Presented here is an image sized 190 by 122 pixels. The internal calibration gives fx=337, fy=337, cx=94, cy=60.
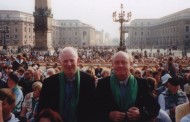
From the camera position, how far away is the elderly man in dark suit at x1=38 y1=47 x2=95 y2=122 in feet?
14.8

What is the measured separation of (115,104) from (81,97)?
0.47m

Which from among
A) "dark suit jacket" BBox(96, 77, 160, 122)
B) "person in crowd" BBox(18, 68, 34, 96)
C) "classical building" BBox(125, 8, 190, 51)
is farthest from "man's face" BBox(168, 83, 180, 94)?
"classical building" BBox(125, 8, 190, 51)

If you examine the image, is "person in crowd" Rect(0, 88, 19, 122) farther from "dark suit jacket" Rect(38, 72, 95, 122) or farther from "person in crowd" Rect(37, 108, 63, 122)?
"person in crowd" Rect(37, 108, 63, 122)

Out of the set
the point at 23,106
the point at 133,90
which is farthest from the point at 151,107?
the point at 23,106

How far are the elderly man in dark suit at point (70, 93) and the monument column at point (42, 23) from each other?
117 ft

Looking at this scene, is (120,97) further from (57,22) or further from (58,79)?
(57,22)

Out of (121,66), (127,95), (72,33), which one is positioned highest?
(72,33)

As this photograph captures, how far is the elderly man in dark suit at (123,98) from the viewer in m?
4.45

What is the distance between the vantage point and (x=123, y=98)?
178 inches

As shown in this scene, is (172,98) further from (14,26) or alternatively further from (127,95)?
(14,26)

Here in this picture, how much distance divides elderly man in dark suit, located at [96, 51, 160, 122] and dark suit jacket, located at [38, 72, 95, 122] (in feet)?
0.38

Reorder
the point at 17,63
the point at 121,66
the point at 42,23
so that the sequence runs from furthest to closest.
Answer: the point at 42,23, the point at 17,63, the point at 121,66

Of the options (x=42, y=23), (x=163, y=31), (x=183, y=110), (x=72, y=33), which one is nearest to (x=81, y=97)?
(x=183, y=110)

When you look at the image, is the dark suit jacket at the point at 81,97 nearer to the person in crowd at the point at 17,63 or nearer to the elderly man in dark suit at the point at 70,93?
the elderly man in dark suit at the point at 70,93
